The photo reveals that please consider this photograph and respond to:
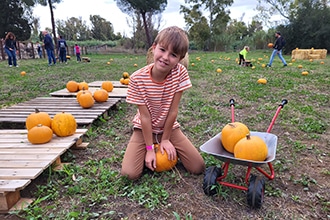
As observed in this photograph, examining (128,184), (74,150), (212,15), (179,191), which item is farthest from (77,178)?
(212,15)

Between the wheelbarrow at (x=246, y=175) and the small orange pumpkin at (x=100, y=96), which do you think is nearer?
the wheelbarrow at (x=246, y=175)

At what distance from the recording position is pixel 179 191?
6.96ft

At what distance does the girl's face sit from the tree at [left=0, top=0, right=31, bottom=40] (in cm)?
3068

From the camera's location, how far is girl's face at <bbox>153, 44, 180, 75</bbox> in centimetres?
207

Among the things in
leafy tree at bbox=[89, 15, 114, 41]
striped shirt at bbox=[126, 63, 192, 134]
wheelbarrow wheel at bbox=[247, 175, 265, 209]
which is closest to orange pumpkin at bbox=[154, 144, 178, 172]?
striped shirt at bbox=[126, 63, 192, 134]

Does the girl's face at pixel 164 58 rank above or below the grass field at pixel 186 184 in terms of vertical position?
above

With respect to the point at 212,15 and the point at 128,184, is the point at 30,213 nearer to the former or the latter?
the point at 128,184

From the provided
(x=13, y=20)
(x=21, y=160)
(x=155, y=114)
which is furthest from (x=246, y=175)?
(x=13, y=20)

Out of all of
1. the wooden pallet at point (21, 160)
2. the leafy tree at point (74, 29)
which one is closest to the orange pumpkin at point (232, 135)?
the wooden pallet at point (21, 160)

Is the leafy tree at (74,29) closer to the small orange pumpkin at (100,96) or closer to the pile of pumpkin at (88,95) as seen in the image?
the pile of pumpkin at (88,95)

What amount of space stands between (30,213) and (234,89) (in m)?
5.20

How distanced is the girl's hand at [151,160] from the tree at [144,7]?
25.5m

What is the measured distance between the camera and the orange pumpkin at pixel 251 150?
1849mm

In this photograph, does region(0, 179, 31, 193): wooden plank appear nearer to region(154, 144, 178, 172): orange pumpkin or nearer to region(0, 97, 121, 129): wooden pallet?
region(154, 144, 178, 172): orange pumpkin
